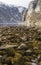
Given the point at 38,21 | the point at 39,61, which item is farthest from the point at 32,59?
the point at 38,21

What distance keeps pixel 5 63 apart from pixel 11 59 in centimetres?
19

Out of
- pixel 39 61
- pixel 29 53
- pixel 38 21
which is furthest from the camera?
pixel 38 21

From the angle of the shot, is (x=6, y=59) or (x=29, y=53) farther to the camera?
(x=29, y=53)

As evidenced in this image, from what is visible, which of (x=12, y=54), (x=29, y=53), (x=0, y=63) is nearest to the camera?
(x=0, y=63)

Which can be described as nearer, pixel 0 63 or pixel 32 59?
pixel 0 63

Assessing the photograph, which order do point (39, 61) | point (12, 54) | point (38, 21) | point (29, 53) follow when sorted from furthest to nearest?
point (38, 21), point (29, 53), point (12, 54), point (39, 61)

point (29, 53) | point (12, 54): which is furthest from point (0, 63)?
point (29, 53)

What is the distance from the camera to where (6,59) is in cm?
444

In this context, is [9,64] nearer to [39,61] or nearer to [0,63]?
[0,63]

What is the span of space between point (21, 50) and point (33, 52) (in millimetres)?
360

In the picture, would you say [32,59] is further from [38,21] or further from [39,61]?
[38,21]

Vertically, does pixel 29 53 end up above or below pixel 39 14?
above

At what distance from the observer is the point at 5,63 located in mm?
4316

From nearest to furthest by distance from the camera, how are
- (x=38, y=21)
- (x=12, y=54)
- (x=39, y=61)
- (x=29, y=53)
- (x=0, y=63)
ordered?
(x=0, y=63), (x=39, y=61), (x=12, y=54), (x=29, y=53), (x=38, y=21)
